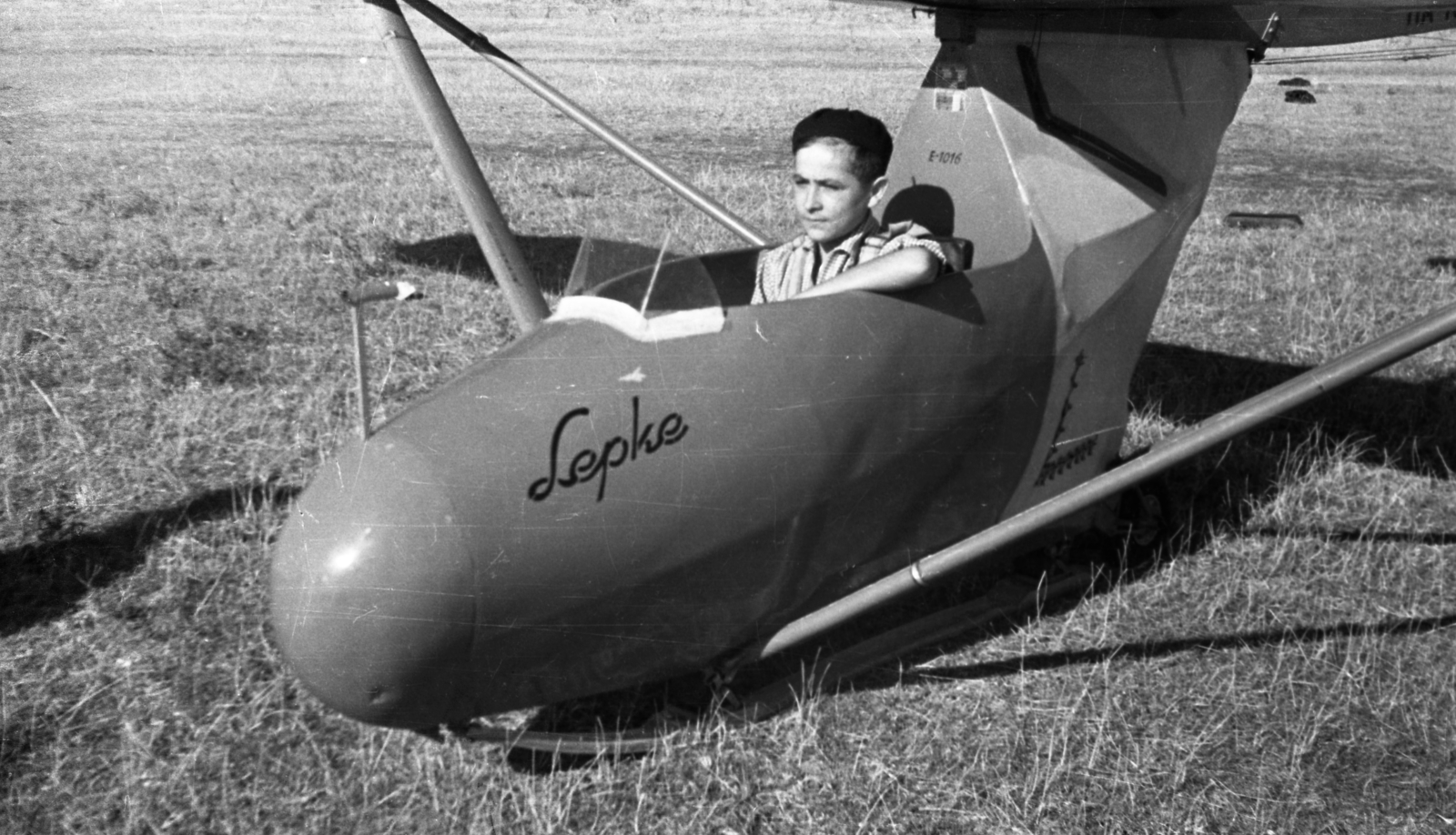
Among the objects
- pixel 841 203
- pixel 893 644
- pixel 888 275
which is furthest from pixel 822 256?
pixel 893 644

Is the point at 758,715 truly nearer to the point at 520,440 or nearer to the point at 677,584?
the point at 677,584

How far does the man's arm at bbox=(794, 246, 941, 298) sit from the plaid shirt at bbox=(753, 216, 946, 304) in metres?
0.17

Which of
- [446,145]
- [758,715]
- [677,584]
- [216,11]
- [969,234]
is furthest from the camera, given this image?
[216,11]

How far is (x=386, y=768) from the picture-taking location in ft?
11.3

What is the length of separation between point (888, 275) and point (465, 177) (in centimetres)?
228

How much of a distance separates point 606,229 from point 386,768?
1.53m

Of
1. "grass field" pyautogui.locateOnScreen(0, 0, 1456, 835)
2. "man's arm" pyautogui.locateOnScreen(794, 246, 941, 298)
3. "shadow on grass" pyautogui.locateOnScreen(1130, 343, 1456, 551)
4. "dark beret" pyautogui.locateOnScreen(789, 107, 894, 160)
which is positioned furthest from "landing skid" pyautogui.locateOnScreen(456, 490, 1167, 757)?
"dark beret" pyautogui.locateOnScreen(789, 107, 894, 160)

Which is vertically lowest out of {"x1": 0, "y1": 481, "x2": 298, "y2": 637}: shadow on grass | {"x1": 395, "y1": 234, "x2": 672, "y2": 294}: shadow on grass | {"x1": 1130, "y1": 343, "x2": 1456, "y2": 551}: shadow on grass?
{"x1": 0, "y1": 481, "x2": 298, "y2": 637}: shadow on grass

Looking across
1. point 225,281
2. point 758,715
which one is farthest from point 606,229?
point 225,281

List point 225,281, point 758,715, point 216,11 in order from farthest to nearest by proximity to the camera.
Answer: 1. point 216,11
2. point 225,281
3. point 758,715

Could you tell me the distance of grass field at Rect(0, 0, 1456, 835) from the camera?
11.4 ft

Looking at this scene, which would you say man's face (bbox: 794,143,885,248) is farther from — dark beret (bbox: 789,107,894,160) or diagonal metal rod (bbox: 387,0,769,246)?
diagonal metal rod (bbox: 387,0,769,246)

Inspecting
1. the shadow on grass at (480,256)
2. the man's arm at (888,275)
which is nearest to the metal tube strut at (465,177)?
the man's arm at (888,275)

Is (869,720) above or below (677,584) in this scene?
below
